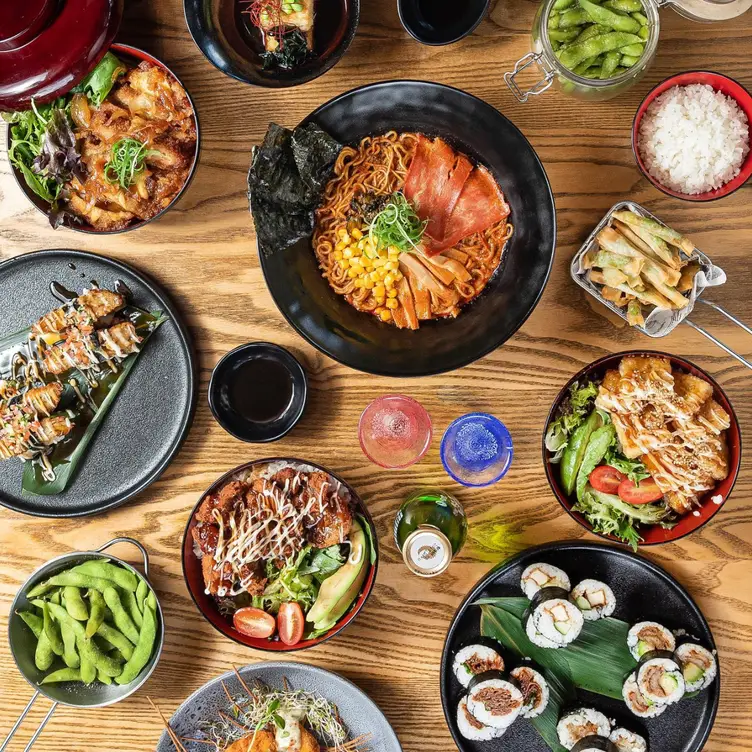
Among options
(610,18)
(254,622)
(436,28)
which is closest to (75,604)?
(254,622)

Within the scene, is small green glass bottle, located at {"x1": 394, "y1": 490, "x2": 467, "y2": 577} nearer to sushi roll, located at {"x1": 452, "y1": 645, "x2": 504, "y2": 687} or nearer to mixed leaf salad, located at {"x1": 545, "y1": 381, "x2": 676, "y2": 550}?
sushi roll, located at {"x1": 452, "y1": 645, "x2": 504, "y2": 687}

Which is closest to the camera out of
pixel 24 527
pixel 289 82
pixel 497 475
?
pixel 289 82

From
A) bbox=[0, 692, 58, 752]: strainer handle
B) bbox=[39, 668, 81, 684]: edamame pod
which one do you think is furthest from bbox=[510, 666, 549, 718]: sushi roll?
bbox=[0, 692, 58, 752]: strainer handle

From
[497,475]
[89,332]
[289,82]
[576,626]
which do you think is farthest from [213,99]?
[576,626]

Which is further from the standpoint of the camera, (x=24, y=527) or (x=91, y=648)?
(x=24, y=527)

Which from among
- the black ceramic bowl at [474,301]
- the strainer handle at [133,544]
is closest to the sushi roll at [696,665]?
the black ceramic bowl at [474,301]

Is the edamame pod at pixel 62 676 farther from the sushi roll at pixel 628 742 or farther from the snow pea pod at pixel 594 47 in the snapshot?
the snow pea pod at pixel 594 47

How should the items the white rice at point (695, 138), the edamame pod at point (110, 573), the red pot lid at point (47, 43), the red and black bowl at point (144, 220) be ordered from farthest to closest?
the edamame pod at point (110, 573) → the red and black bowl at point (144, 220) → the white rice at point (695, 138) → the red pot lid at point (47, 43)

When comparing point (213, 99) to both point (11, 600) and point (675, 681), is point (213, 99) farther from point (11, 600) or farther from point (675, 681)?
point (675, 681)
